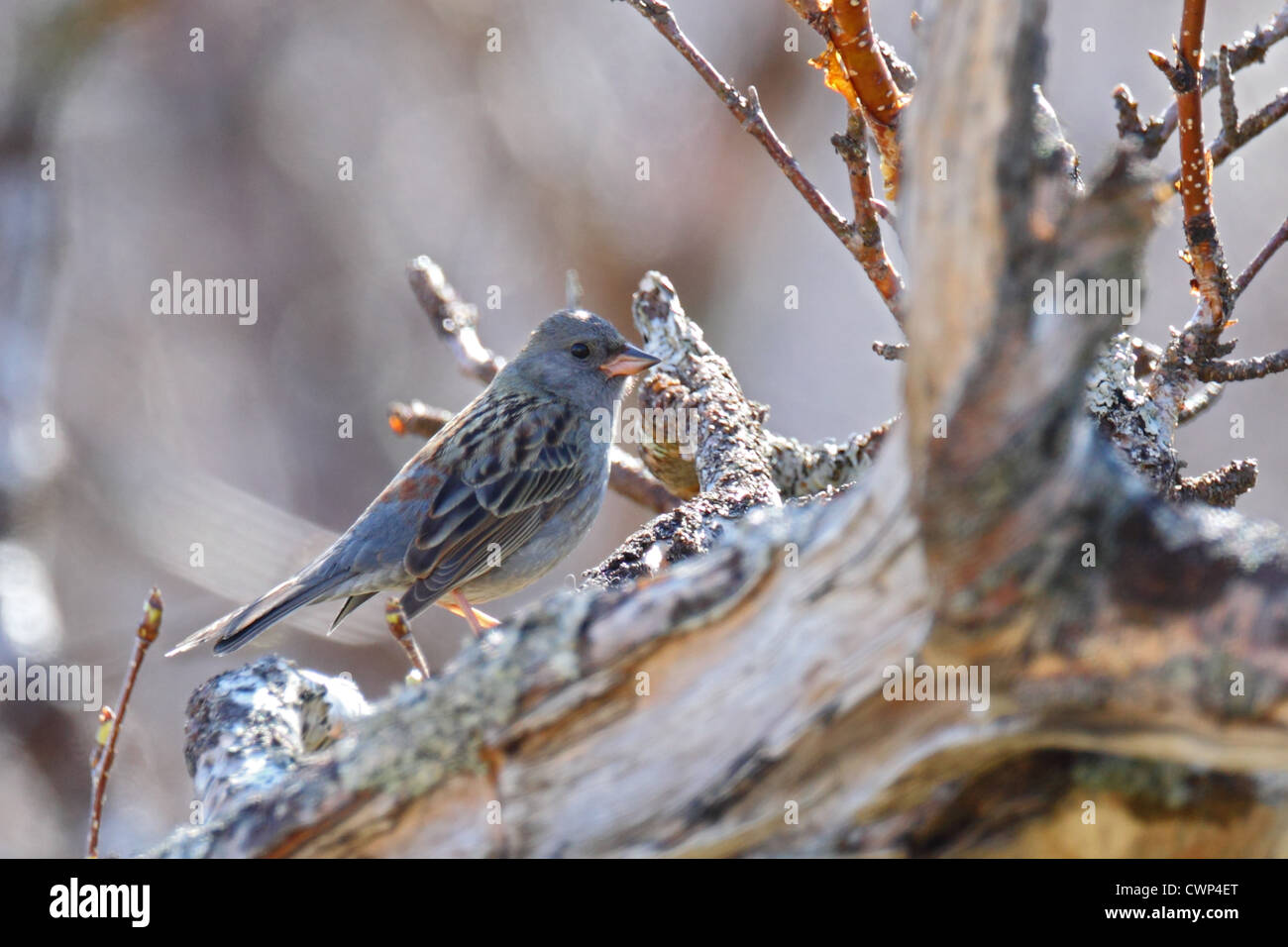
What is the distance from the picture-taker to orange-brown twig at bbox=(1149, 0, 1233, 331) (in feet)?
8.98

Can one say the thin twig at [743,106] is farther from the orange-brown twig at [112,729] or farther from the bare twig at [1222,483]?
the orange-brown twig at [112,729]

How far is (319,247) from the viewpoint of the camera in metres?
9.98

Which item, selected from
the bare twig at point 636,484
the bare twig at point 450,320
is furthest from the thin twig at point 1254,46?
the bare twig at point 450,320

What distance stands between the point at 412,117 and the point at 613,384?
592cm

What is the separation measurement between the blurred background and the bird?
10.5 ft

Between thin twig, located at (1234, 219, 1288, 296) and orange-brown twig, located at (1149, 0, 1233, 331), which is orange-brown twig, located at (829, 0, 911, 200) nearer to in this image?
orange-brown twig, located at (1149, 0, 1233, 331)

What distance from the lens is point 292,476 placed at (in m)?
9.68

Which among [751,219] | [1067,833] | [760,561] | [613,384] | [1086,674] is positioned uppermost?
[751,219]

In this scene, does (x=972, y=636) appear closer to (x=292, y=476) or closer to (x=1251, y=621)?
(x=1251, y=621)

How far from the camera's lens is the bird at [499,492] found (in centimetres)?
444

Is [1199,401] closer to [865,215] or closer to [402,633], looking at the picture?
[865,215]

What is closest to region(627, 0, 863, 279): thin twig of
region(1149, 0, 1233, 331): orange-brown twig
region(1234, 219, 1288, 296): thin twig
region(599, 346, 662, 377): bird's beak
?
A: region(1149, 0, 1233, 331): orange-brown twig

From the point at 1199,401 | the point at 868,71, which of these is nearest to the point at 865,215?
the point at 868,71

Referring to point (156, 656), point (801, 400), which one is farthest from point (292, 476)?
point (801, 400)
